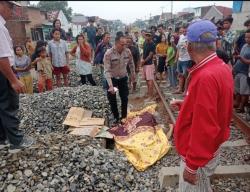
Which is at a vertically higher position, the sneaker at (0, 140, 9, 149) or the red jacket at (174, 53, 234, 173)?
the red jacket at (174, 53, 234, 173)

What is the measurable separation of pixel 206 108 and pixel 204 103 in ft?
0.13

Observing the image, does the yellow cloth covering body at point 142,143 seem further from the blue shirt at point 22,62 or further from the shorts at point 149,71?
the blue shirt at point 22,62

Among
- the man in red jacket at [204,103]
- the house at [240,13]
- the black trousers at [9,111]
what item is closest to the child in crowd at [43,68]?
the black trousers at [9,111]

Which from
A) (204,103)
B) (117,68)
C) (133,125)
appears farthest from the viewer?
(117,68)

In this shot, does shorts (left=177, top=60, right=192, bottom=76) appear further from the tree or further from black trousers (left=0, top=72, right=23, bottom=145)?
the tree

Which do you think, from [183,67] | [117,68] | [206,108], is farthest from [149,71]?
[206,108]

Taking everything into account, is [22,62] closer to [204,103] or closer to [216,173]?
[216,173]

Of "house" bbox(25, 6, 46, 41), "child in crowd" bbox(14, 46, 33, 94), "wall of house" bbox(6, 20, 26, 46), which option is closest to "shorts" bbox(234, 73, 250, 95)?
"child in crowd" bbox(14, 46, 33, 94)

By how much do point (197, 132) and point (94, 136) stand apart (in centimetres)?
318

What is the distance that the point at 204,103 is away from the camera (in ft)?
6.98

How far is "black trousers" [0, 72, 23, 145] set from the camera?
3.67 m

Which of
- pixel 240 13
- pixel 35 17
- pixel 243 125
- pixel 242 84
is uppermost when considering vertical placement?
pixel 35 17

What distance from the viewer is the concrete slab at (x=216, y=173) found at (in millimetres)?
3994

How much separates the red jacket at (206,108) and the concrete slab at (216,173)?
67.9 inches
